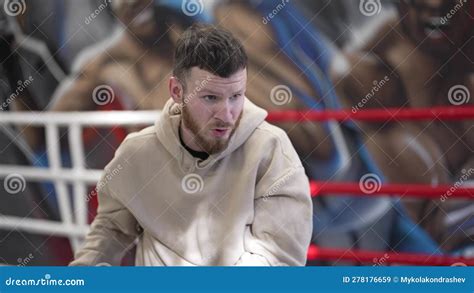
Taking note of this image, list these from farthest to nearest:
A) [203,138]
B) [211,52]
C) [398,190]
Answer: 1. [398,190]
2. [203,138]
3. [211,52]

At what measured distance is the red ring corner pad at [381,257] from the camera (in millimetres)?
2322

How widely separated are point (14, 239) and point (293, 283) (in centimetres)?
108

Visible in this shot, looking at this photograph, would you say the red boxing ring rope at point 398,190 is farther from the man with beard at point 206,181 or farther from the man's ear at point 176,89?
the man's ear at point 176,89

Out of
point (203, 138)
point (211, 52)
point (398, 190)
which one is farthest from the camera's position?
point (398, 190)

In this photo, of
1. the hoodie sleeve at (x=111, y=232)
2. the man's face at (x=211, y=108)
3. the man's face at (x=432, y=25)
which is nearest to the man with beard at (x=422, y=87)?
the man's face at (x=432, y=25)

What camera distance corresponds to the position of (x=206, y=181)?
216 centimetres

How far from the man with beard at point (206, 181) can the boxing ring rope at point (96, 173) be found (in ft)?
0.57

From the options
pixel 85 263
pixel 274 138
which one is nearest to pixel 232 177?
pixel 274 138

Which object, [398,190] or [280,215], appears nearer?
[280,215]

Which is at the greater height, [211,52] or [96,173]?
[96,173]

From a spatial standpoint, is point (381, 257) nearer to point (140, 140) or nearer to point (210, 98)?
point (210, 98)

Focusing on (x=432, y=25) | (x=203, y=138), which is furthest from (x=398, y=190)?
(x=203, y=138)

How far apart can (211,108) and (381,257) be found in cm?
85

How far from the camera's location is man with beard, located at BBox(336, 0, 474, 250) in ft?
7.43
